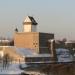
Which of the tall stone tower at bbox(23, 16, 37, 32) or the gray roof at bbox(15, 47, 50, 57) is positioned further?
the tall stone tower at bbox(23, 16, 37, 32)

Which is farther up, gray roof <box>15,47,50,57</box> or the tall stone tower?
the tall stone tower

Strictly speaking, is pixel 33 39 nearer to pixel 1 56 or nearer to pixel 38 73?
pixel 1 56

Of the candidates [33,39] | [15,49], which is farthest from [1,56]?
[33,39]

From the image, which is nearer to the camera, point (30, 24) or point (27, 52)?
point (27, 52)

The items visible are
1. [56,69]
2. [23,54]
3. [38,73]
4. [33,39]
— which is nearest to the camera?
[38,73]

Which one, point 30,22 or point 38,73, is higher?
point 30,22

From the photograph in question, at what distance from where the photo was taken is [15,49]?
4859 cm

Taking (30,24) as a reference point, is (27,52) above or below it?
below

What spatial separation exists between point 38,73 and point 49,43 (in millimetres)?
18977

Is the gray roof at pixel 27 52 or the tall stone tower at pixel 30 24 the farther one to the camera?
the tall stone tower at pixel 30 24

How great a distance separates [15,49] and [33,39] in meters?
3.27

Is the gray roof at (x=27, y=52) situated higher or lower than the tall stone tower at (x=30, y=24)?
lower

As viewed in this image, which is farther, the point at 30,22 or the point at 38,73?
the point at 30,22

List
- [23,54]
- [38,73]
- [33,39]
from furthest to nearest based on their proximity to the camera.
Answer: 1. [33,39]
2. [23,54]
3. [38,73]
